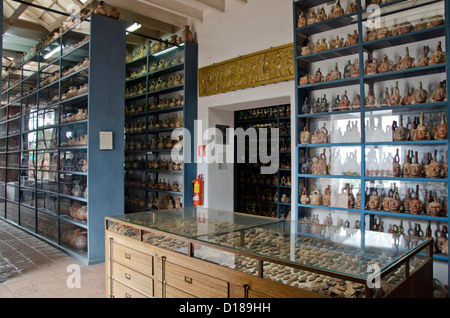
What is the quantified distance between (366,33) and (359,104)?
0.84 metres

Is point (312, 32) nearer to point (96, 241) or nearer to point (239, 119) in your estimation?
point (239, 119)

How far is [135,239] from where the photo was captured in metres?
2.71

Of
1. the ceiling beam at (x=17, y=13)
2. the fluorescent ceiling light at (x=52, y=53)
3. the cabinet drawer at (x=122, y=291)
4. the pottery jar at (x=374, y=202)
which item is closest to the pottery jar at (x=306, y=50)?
the pottery jar at (x=374, y=202)

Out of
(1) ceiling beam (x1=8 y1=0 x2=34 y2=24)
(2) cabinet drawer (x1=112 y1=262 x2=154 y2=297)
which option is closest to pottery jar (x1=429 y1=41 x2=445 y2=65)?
(2) cabinet drawer (x1=112 y1=262 x2=154 y2=297)

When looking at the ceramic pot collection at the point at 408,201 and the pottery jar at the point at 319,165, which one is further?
the pottery jar at the point at 319,165

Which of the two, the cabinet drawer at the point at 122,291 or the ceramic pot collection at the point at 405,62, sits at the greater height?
the ceramic pot collection at the point at 405,62

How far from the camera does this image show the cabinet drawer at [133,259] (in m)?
2.53

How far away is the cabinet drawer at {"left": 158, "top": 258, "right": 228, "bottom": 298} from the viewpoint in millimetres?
1991

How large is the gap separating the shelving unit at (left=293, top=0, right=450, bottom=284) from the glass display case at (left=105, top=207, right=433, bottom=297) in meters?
1.41

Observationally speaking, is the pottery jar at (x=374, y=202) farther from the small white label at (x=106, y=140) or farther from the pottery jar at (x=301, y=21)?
the small white label at (x=106, y=140)

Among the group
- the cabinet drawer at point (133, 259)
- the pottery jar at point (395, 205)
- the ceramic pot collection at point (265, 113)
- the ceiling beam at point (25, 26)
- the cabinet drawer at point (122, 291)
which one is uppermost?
the ceiling beam at point (25, 26)

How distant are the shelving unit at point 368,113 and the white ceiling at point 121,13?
185 cm

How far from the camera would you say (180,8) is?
5.70 m
